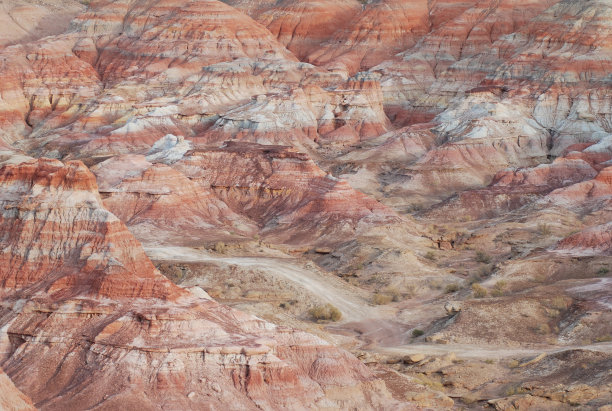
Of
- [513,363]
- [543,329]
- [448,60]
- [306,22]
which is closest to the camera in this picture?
[513,363]

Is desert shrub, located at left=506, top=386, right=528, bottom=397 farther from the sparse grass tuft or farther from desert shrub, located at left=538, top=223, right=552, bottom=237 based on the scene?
desert shrub, located at left=538, top=223, right=552, bottom=237

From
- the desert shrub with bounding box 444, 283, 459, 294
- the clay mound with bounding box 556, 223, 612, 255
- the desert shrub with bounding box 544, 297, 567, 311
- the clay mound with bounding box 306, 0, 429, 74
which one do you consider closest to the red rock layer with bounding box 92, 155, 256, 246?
the desert shrub with bounding box 444, 283, 459, 294

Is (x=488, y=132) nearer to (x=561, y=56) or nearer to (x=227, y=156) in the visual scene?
(x=561, y=56)

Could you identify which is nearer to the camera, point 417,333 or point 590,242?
point 417,333

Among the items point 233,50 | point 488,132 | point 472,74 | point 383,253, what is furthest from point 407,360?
point 233,50

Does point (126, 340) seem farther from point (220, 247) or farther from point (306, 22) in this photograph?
point (306, 22)

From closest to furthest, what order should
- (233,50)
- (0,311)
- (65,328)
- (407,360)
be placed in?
(65,328) < (0,311) < (407,360) < (233,50)

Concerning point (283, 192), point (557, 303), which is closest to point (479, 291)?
point (557, 303)
